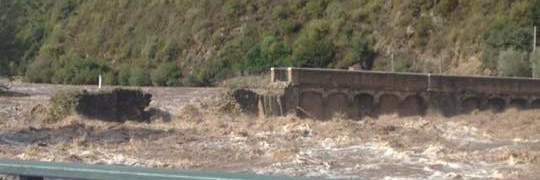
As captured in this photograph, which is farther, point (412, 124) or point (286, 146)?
point (412, 124)

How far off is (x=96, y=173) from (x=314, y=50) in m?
48.0

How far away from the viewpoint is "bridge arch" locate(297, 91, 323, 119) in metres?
33.1

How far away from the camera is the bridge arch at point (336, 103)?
1337 inches

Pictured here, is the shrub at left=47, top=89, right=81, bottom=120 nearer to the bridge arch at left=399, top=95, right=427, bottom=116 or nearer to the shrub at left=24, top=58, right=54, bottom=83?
the bridge arch at left=399, top=95, right=427, bottom=116

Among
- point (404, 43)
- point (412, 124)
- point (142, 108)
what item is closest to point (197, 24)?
point (404, 43)

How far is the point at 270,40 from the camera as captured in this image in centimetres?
5531

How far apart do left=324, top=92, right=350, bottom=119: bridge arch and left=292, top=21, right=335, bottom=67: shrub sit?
17.4 meters

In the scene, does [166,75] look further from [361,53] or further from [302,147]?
[302,147]

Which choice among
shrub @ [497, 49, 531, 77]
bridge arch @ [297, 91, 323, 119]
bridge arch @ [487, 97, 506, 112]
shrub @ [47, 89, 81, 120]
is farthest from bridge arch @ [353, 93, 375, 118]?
shrub @ [497, 49, 531, 77]

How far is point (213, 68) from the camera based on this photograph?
55.2 m

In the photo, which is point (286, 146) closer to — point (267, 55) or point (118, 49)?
point (267, 55)

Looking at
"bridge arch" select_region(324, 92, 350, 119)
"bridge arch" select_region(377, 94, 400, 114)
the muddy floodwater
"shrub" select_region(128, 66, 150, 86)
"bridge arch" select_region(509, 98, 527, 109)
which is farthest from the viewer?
"shrub" select_region(128, 66, 150, 86)

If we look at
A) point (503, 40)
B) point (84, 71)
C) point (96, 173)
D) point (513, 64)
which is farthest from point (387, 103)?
point (96, 173)

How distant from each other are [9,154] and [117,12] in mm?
51769
